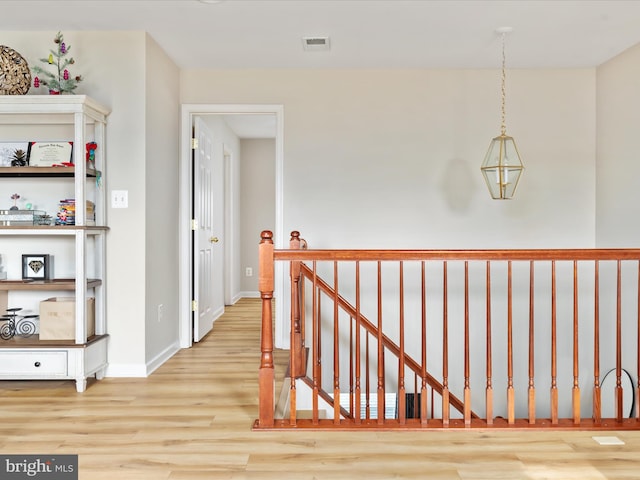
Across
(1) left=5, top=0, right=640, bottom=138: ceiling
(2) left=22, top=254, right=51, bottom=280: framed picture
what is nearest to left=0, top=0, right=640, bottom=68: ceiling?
→ (1) left=5, top=0, right=640, bottom=138: ceiling

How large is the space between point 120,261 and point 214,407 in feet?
4.12

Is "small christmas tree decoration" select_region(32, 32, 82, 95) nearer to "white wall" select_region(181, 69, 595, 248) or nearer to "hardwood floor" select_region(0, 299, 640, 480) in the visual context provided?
"white wall" select_region(181, 69, 595, 248)

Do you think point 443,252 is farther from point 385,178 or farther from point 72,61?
point 72,61

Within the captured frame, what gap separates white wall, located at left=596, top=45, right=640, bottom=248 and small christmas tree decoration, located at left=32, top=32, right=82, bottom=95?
3915 millimetres

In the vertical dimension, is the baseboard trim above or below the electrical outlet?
below

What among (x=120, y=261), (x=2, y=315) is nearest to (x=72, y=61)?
(x=120, y=261)

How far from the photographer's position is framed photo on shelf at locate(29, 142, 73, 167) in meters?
3.37

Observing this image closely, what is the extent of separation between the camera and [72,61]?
330 cm

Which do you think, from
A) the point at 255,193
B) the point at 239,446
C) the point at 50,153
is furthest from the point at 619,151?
the point at 255,193

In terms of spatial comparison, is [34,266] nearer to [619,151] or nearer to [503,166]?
[503,166]

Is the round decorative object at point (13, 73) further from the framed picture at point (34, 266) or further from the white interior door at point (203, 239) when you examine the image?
the white interior door at point (203, 239)

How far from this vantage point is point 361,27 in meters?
3.61

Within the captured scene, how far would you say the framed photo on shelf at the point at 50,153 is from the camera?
337cm

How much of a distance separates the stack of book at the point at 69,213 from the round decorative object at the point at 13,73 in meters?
0.72
